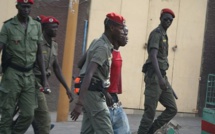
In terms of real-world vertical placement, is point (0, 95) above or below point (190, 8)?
below

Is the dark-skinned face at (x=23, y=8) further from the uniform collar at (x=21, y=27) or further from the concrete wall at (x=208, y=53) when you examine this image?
the concrete wall at (x=208, y=53)

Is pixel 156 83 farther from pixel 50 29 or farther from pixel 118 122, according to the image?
pixel 118 122

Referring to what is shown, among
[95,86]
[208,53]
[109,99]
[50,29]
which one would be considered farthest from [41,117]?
[208,53]

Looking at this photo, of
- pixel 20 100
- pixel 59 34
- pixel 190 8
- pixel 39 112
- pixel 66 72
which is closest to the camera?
pixel 20 100

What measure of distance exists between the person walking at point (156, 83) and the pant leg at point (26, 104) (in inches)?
84.5

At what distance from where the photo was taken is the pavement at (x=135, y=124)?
1035 centimetres

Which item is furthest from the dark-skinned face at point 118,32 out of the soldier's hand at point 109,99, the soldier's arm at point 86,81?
the soldier's hand at point 109,99

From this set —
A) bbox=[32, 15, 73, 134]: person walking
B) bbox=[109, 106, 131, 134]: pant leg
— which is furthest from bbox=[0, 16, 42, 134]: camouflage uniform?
bbox=[109, 106, 131, 134]: pant leg

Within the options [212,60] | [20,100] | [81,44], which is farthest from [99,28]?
[20,100]

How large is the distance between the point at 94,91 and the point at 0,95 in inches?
61.8

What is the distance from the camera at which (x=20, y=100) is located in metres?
7.38

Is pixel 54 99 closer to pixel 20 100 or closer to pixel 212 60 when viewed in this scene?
pixel 212 60

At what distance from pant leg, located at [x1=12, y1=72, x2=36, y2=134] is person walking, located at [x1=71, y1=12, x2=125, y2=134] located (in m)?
1.05

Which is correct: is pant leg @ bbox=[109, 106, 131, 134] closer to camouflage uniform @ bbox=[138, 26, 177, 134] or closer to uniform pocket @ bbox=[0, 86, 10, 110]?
uniform pocket @ bbox=[0, 86, 10, 110]
